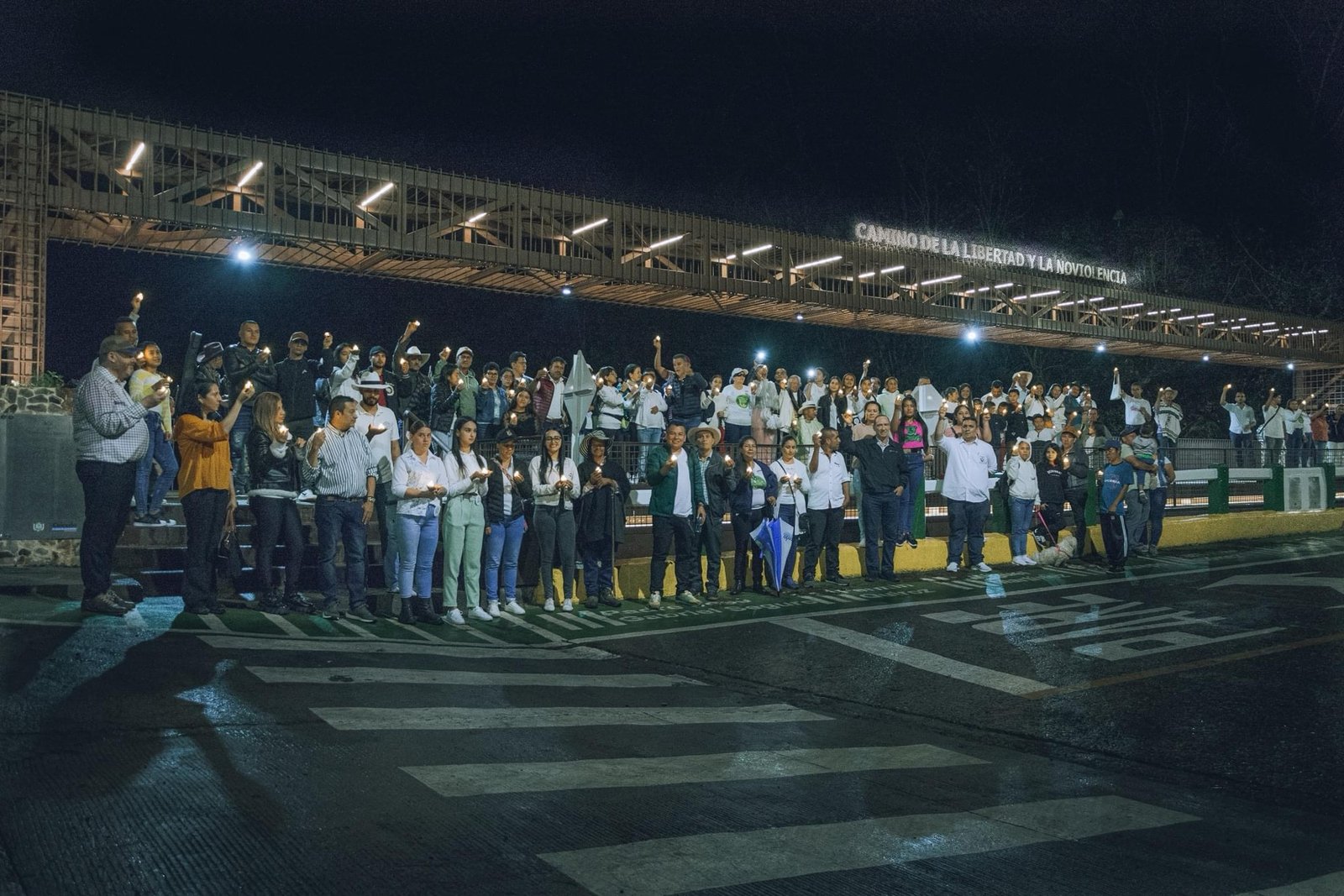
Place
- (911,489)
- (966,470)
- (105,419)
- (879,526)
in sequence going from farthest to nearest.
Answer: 1. (911,489)
2. (966,470)
3. (879,526)
4. (105,419)

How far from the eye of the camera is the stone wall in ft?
35.4

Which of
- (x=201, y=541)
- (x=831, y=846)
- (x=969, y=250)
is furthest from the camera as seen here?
(x=969, y=250)

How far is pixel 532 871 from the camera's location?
149 inches

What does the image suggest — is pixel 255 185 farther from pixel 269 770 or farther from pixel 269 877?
pixel 269 877

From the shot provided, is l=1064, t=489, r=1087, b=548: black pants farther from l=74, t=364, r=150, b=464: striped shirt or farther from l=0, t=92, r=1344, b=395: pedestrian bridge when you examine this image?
l=74, t=364, r=150, b=464: striped shirt

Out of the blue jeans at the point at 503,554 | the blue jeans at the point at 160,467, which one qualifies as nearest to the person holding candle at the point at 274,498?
the blue jeans at the point at 503,554

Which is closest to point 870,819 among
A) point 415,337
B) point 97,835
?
point 97,835

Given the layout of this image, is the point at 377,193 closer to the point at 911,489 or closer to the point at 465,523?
the point at 465,523

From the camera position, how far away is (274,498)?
9617 mm

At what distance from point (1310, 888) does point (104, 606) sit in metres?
8.26

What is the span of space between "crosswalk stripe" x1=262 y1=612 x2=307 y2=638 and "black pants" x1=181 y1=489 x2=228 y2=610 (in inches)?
21.8

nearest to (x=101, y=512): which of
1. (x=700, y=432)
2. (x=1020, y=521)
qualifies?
(x=700, y=432)

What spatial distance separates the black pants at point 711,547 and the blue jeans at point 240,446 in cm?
574

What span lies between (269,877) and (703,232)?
21.1 metres
